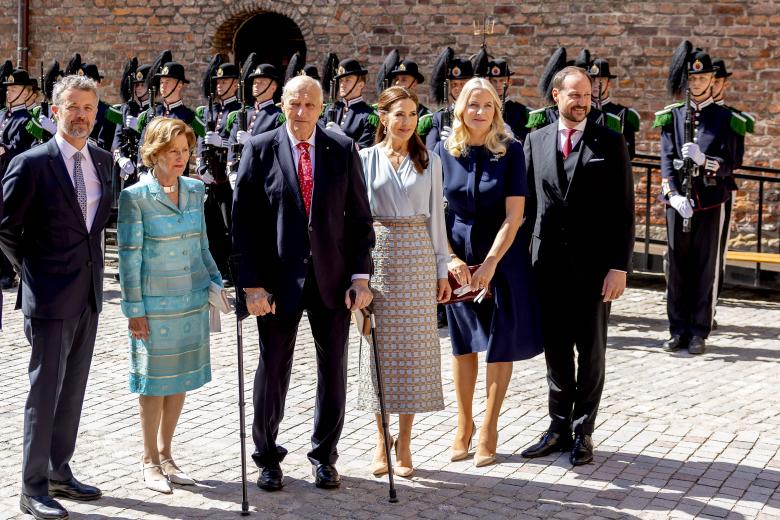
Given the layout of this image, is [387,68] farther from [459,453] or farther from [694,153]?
[459,453]

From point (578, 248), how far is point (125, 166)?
6883 millimetres

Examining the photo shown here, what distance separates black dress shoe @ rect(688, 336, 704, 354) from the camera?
8.73 meters

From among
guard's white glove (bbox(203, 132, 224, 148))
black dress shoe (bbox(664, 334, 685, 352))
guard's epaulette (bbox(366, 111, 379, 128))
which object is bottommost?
black dress shoe (bbox(664, 334, 685, 352))

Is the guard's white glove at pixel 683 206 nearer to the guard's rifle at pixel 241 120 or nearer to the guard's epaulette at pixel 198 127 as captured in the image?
the guard's rifle at pixel 241 120

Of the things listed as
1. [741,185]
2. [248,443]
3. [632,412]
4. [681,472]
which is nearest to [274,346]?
[248,443]

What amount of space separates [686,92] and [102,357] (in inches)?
188

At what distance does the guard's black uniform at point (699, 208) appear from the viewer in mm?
9078

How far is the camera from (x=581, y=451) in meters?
5.73

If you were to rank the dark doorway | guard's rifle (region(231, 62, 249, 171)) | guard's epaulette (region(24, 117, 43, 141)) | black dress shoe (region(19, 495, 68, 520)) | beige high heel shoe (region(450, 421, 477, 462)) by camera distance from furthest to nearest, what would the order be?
the dark doorway < guard's epaulette (region(24, 117, 43, 141)) < guard's rifle (region(231, 62, 249, 171)) < beige high heel shoe (region(450, 421, 477, 462)) < black dress shoe (region(19, 495, 68, 520))

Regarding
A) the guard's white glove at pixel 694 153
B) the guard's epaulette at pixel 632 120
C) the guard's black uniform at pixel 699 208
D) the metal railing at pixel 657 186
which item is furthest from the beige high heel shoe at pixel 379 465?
the metal railing at pixel 657 186

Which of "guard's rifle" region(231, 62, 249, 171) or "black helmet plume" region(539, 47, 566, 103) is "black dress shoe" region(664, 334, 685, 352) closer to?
"black helmet plume" region(539, 47, 566, 103)

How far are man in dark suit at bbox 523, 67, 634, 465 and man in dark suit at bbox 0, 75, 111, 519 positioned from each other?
218cm

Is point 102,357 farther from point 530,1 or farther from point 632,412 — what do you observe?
point 530,1

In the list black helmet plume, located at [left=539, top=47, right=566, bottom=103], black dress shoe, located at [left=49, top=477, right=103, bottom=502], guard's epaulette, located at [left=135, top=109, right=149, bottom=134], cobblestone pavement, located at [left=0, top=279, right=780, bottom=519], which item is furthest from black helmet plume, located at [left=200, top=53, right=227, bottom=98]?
black dress shoe, located at [left=49, top=477, right=103, bottom=502]
